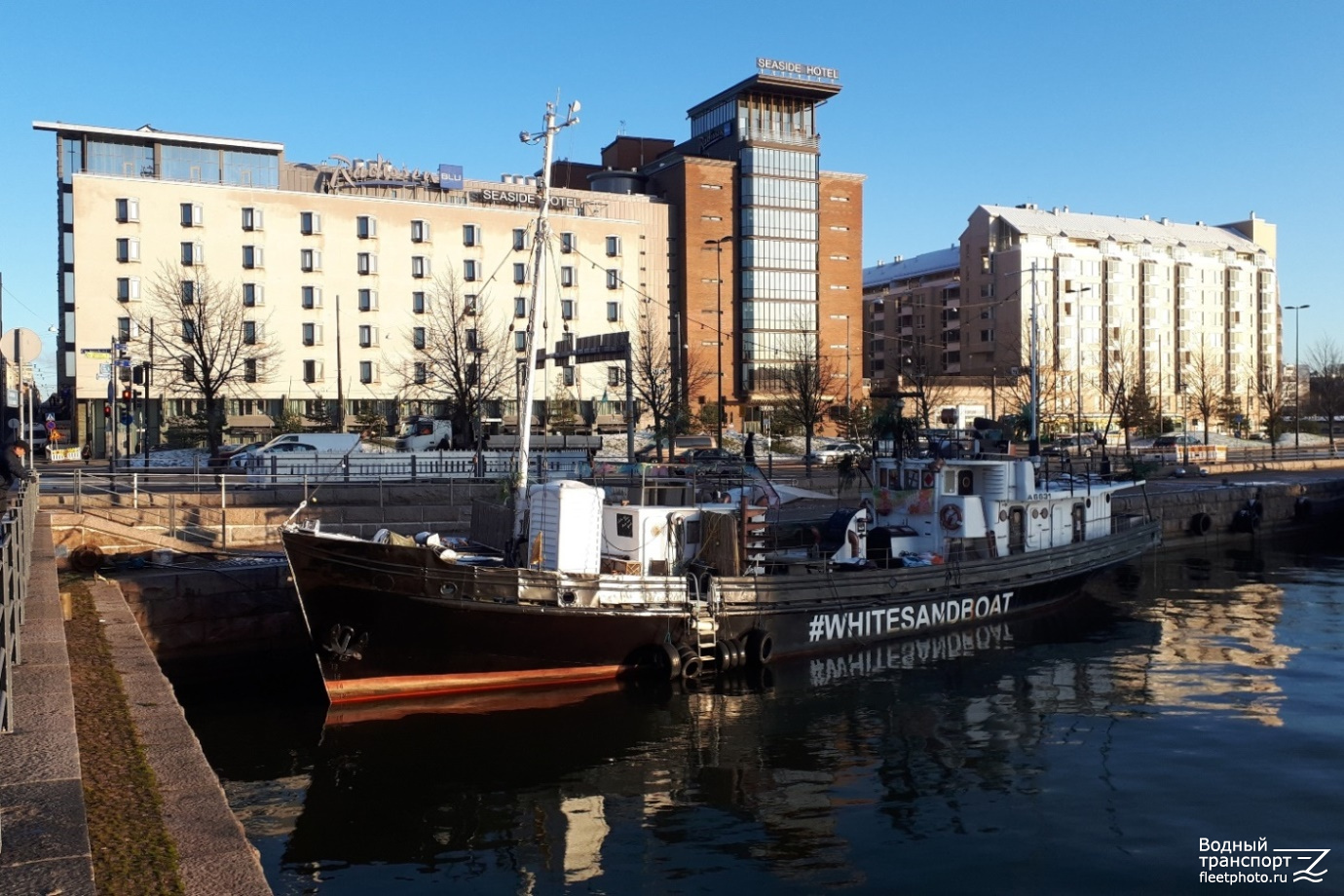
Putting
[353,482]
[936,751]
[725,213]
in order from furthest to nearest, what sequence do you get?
[725,213]
[353,482]
[936,751]

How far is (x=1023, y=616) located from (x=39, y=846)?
2355cm

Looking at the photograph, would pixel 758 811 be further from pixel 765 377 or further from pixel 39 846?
pixel 765 377

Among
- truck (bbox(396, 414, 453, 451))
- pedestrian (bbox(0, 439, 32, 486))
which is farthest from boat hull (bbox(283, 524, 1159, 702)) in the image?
truck (bbox(396, 414, 453, 451))

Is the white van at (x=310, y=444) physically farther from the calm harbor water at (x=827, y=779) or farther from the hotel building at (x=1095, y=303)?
the hotel building at (x=1095, y=303)

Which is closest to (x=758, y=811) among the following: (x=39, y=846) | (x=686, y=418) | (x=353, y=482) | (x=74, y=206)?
(x=39, y=846)

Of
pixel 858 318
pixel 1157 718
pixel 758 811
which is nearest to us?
pixel 758 811

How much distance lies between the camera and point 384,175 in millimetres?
77750

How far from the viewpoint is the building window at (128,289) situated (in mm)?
65875

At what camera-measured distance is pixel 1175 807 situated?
46.4 feet

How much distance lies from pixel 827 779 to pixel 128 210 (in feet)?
211

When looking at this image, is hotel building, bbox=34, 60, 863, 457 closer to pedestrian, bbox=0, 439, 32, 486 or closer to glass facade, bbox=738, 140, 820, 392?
glass facade, bbox=738, 140, 820, 392

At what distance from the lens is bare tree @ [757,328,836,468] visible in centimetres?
5373

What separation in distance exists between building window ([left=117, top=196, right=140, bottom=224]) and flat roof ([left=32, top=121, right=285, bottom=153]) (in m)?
7.52

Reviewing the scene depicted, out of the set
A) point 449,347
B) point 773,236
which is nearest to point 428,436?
point 449,347
